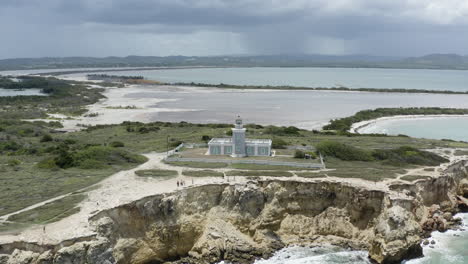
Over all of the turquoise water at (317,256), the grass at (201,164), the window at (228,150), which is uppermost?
the window at (228,150)

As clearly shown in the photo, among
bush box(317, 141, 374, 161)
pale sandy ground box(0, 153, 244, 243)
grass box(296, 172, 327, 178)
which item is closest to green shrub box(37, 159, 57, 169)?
pale sandy ground box(0, 153, 244, 243)

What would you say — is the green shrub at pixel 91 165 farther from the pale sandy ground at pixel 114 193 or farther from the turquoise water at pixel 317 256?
the turquoise water at pixel 317 256

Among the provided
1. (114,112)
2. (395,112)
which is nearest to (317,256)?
(395,112)

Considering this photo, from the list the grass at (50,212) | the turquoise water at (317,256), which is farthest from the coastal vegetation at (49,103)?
the turquoise water at (317,256)

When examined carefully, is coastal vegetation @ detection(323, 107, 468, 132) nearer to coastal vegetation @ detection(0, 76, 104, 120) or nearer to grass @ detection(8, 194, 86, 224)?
grass @ detection(8, 194, 86, 224)

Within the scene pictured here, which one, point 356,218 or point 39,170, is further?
point 39,170

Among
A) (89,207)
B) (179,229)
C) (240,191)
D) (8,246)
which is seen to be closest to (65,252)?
(8,246)

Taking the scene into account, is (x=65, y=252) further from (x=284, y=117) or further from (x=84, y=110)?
(x=84, y=110)

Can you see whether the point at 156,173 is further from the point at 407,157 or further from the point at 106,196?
the point at 407,157
